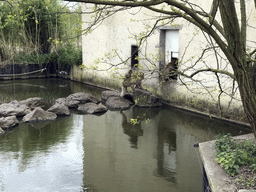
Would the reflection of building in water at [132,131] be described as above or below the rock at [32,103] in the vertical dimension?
below

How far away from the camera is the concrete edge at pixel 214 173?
177 inches

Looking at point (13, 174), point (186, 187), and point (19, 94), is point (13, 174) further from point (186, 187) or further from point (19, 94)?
point (19, 94)

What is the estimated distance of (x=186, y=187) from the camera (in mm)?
5820

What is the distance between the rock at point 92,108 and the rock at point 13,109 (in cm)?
195

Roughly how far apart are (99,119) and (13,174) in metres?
4.47

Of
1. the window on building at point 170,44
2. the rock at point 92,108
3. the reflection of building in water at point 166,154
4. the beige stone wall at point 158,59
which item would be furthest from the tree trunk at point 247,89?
the rock at point 92,108

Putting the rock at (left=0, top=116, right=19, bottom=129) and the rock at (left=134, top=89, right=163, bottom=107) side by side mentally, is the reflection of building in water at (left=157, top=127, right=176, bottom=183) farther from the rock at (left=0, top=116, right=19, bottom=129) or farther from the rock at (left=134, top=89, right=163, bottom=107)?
the rock at (left=0, top=116, right=19, bottom=129)

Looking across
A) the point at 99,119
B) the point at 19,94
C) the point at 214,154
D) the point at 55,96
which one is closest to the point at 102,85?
the point at 55,96

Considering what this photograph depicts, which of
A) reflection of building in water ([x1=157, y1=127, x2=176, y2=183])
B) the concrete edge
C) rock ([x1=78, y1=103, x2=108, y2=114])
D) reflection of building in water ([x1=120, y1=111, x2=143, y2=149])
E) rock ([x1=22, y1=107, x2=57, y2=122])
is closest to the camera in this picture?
the concrete edge

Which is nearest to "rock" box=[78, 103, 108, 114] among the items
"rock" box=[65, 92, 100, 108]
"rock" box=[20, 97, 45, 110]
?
"rock" box=[65, 92, 100, 108]

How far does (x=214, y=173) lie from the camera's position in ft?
16.1

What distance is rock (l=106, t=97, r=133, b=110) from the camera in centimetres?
1205

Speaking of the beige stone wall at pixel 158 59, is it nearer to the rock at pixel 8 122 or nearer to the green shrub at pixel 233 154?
the green shrub at pixel 233 154

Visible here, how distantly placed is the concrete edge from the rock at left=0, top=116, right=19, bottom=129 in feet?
19.7
